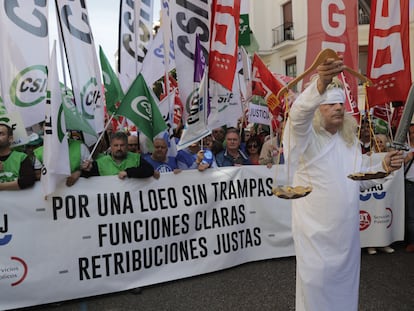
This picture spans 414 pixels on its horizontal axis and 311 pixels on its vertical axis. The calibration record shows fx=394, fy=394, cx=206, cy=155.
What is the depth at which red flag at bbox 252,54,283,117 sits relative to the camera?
611 centimetres

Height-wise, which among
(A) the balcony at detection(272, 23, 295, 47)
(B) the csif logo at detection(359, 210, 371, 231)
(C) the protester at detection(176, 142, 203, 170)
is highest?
(A) the balcony at detection(272, 23, 295, 47)

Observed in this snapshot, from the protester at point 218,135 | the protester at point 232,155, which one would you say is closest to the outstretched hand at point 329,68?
the protester at point 232,155

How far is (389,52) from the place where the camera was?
5250 mm

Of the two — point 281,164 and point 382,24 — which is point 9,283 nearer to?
point 281,164

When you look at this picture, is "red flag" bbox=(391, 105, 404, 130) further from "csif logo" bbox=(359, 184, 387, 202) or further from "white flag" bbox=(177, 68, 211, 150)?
"white flag" bbox=(177, 68, 211, 150)

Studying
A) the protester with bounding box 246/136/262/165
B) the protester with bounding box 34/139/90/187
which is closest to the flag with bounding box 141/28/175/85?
the protester with bounding box 246/136/262/165

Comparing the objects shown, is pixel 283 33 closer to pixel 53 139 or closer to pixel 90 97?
pixel 90 97

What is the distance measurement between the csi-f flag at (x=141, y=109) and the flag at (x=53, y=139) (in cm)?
83

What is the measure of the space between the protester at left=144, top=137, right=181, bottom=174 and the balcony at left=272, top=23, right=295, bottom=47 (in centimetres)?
2173

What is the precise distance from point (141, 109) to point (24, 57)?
1457 millimetres

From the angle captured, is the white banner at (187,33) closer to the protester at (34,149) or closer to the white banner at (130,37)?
the white banner at (130,37)

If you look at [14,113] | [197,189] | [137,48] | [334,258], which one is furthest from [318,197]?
[137,48]

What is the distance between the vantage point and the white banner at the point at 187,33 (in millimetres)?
5078

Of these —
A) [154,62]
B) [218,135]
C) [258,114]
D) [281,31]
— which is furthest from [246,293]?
[281,31]
